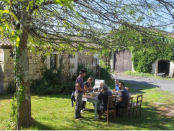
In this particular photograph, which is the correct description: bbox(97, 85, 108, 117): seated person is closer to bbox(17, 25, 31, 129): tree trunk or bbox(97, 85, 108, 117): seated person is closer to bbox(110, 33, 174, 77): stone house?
bbox(17, 25, 31, 129): tree trunk

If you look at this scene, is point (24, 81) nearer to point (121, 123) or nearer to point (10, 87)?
point (121, 123)

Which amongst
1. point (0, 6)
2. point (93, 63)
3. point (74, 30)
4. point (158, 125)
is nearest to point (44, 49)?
point (74, 30)

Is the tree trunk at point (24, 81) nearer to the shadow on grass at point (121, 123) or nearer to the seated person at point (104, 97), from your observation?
the shadow on grass at point (121, 123)

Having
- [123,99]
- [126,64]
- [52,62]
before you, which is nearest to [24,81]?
[123,99]

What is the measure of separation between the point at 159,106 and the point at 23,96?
5960mm

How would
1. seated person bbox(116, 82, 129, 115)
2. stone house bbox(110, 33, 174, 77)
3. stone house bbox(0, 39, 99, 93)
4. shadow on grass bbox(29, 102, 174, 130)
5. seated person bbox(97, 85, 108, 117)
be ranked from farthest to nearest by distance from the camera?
stone house bbox(110, 33, 174, 77)
stone house bbox(0, 39, 99, 93)
seated person bbox(116, 82, 129, 115)
seated person bbox(97, 85, 108, 117)
shadow on grass bbox(29, 102, 174, 130)

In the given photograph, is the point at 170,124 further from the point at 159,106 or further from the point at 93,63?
the point at 93,63

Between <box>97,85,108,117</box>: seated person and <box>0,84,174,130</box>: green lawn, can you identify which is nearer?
<box>0,84,174,130</box>: green lawn

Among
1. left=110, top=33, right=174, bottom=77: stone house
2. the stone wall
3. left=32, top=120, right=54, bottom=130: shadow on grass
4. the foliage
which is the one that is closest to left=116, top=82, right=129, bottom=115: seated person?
left=32, top=120, right=54, bottom=130: shadow on grass

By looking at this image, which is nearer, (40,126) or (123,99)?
(40,126)

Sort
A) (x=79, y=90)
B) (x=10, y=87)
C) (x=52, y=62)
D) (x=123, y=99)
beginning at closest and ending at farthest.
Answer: (x=79, y=90) < (x=123, y=99) < (x=10, y=87) < (x=52, y=62)

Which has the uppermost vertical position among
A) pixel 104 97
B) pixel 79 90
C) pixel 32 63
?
pixel 32 63

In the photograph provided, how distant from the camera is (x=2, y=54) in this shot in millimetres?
9750

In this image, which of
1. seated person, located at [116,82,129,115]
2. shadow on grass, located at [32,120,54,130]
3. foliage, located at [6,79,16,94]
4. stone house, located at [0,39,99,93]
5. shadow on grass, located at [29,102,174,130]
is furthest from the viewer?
foliage, located at [6,79,16,94]
